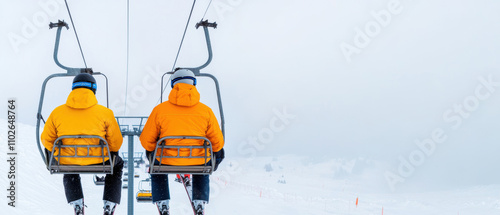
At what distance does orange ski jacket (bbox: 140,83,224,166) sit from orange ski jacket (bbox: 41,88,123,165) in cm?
45

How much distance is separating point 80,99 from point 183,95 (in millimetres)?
1123

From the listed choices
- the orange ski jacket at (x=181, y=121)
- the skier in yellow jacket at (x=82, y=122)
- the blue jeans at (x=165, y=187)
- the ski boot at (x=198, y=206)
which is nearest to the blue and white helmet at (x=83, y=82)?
the skier in yellow jacket at (x=82, y=122)

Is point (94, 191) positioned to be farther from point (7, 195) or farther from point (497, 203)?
point (497, 203)

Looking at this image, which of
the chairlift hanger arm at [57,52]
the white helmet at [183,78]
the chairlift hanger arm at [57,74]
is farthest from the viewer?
the chairlift hanger arm at [57,52]

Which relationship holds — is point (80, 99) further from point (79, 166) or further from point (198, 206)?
point (198, 206)

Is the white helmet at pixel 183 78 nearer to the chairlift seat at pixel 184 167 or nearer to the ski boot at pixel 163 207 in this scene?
the chairlift seat at pixel 184 167

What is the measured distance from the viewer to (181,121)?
4.49m

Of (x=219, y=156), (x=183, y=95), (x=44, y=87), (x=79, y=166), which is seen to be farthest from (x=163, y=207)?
(x=44, y=87)

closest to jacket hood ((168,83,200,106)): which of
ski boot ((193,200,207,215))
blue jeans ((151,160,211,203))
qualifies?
blue jeans ((151,160,211,203))

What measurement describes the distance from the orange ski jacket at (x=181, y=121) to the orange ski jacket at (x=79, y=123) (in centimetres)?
45

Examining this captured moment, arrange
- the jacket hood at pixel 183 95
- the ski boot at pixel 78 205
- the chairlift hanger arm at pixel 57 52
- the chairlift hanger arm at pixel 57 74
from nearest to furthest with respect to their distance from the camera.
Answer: the jacket hood at pixel 183 95 → the ski boot at pixel 78 205 → the chairlift hanger arm at pixel 57 74 → the chairlift hanger arm at pixel 57 52

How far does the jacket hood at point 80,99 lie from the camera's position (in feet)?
14.7

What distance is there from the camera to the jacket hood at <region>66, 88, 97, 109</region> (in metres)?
4.48

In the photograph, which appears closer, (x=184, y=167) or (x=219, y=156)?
(x=184, y=167)
